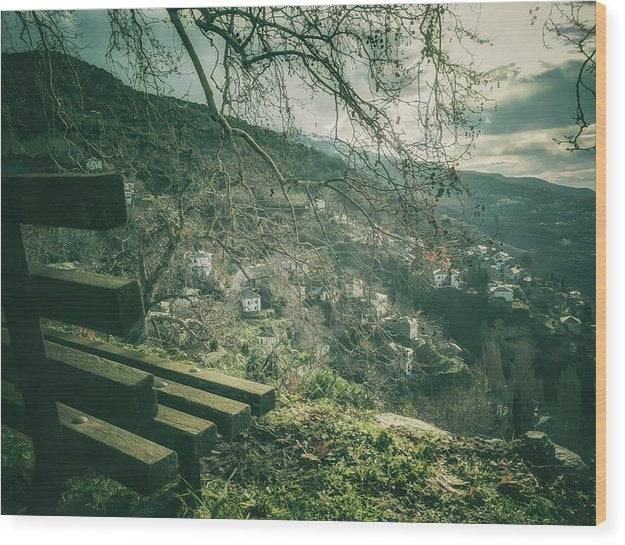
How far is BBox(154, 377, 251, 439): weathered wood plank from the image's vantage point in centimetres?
293

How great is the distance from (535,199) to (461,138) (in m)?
0.55

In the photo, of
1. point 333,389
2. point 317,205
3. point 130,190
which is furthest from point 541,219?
point 130,190

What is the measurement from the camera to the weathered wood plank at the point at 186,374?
3.10 meters

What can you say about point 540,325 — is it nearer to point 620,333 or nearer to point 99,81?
point 620,333

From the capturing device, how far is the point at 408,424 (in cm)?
310

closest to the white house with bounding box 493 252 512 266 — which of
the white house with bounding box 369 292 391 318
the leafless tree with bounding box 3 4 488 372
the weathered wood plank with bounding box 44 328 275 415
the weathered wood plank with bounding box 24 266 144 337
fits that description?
the leafless tree with bounding box 3 4 488 372

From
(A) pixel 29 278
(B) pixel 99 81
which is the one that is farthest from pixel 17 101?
(A) pixel 29 278

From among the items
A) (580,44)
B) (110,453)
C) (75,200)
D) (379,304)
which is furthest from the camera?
(379,304)

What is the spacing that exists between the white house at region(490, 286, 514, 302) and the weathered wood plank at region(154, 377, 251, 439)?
1.56 m

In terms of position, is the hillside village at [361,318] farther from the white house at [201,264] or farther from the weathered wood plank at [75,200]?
the weathered wood plank at [75,200]

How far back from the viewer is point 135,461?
2680 millimetres

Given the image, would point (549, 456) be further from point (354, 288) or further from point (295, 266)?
point (295, 266)

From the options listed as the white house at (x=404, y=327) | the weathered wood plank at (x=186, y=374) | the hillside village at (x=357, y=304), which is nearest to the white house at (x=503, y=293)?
the hillside village at (x=357, y=304)

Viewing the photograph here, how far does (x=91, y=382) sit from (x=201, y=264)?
907 mm
